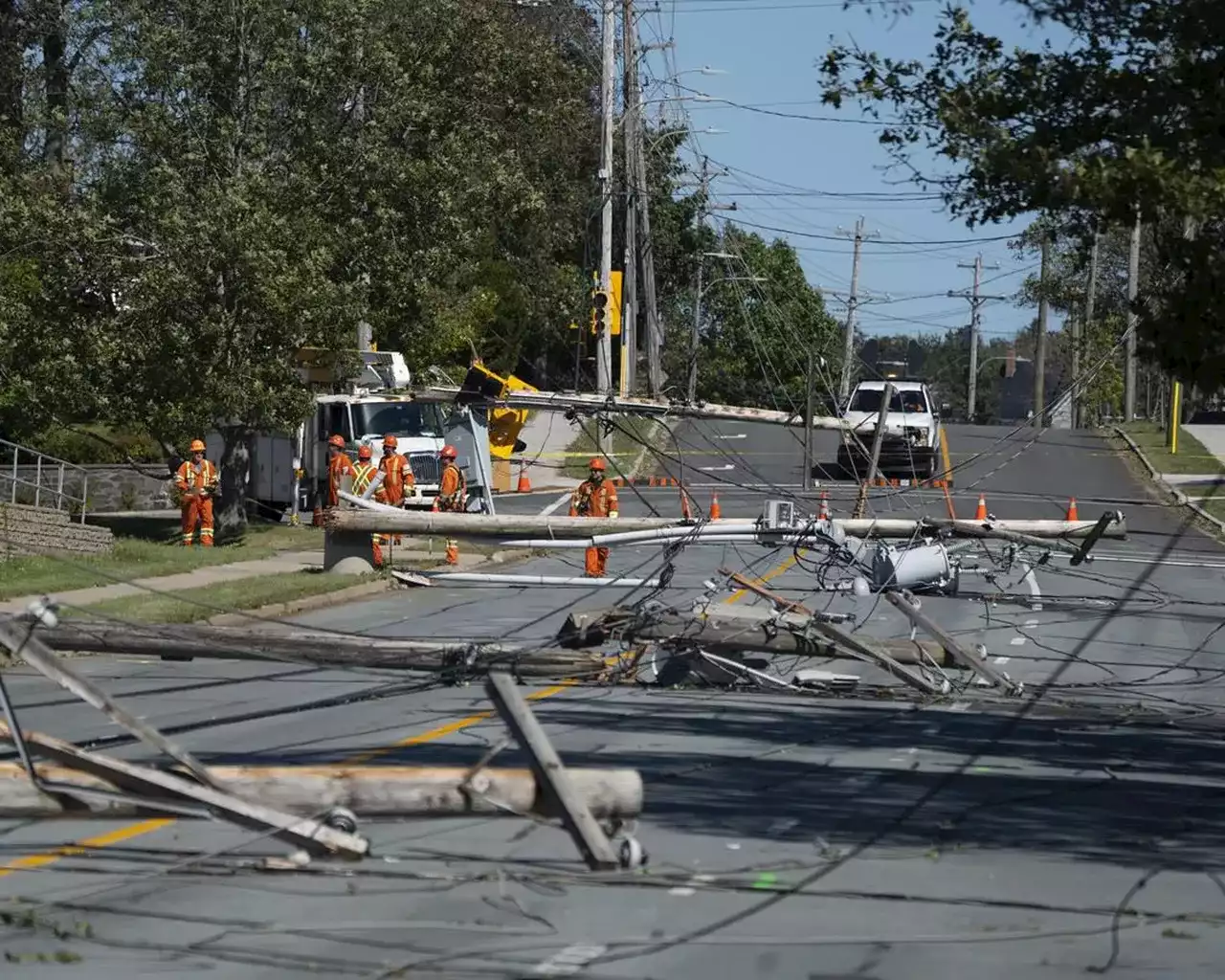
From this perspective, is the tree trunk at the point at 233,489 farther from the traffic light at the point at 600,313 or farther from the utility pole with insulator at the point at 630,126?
the utility pole with insulator at the point at 630,126

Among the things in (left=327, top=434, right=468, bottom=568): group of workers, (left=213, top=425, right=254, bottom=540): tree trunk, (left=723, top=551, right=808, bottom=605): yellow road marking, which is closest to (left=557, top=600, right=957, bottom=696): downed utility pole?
(left=723, top=551, right=808, bottom=605): yellow road marking

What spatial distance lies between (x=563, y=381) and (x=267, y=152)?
132 feet

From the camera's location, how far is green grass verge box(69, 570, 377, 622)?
19328 mm

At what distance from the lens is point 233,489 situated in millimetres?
32094

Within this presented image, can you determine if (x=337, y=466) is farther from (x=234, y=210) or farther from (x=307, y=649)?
(x=307, y=649)

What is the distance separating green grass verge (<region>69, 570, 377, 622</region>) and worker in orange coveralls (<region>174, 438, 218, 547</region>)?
455cm

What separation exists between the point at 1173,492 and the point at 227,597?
86.2ft

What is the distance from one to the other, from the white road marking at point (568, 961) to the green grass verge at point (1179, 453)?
39891 millimetres

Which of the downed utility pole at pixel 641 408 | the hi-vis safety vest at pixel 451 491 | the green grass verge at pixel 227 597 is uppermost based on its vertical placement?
the downed utility pole at pixel 641 408

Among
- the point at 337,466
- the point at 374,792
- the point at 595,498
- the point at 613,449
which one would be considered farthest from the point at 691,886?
the point at 613,449

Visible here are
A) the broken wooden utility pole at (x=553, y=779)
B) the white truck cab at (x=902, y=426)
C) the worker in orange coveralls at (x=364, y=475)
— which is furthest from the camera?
the white truck cab at (x=902, y=426)

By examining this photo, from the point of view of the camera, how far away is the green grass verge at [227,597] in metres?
19.3

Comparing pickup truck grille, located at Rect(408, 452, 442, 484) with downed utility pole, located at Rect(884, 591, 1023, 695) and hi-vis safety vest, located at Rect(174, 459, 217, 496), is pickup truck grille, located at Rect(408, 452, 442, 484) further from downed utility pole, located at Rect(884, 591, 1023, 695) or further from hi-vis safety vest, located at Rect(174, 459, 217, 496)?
downed utility pole, located at Rect(884, 591, 1023, 695)

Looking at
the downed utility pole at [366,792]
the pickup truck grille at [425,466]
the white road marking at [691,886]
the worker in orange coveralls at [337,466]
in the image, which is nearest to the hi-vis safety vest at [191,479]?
the worker in orange coveralls at [337,466]
